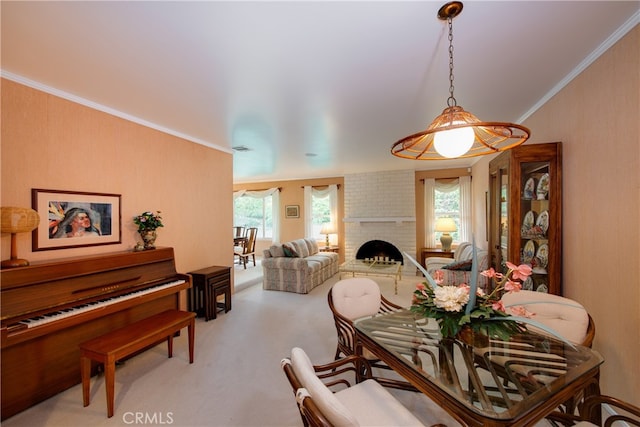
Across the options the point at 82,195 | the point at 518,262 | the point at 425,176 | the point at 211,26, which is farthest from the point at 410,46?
the point at 425,176

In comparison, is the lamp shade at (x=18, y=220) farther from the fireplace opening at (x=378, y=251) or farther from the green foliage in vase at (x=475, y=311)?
the fireplace opening at (x=378, y=251)

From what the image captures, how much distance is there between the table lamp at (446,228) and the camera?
5523mm

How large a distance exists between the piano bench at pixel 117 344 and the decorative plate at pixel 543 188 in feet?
11.1

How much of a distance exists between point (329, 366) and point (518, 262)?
2034mm

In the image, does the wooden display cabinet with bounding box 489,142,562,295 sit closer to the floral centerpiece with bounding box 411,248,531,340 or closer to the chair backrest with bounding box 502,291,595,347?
the chair backrest with bounding box 502,291,595,347

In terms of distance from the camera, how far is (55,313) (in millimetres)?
1854

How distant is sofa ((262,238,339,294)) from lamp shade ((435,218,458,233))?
2675 mm

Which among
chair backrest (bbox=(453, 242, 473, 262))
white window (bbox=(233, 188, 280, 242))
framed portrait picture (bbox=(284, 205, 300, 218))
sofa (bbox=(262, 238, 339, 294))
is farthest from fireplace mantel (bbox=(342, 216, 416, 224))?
white window (bbox=(233, 188, 280, 242))

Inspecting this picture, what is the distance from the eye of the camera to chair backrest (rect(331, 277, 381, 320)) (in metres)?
2.27

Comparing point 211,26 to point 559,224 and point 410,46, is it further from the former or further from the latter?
point 559,224

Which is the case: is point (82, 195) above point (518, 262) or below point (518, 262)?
above

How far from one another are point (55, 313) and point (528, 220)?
3922 millimetres

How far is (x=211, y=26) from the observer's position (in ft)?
4.76

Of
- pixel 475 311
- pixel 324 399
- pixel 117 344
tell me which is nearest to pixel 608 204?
pixel 475 311
